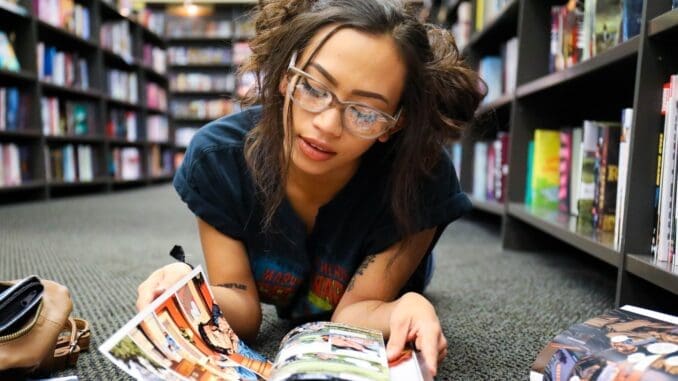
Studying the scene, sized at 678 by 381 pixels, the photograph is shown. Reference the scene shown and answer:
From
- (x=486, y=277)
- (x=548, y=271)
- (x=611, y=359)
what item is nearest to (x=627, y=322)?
(x=611, y=359)

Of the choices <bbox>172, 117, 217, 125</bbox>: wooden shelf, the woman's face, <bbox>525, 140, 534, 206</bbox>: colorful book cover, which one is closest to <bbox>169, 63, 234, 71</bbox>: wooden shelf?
<bbox>172, 117, 217, 125</bbox>: wooden shelf

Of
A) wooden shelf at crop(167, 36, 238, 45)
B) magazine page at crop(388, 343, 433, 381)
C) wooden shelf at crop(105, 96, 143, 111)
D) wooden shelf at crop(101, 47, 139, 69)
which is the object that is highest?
wooden shelf at crop(167, 36, 238, 45)

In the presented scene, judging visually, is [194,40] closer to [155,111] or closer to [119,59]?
[155,111]

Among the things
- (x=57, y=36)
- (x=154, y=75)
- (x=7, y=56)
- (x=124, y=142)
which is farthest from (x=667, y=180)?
(x=154, y=75)

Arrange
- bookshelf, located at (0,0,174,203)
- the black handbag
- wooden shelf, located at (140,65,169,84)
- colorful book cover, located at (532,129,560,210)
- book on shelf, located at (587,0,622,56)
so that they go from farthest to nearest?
1. wooden shelf, located at (140,65,169,84)
2. bookshelf, located at (0,0,174,203)
3. colorful book cover, located at (532,129,560,210)
4. book on shelf, located at (587,0,622,56)
5. the black handbag

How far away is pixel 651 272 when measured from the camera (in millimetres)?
830

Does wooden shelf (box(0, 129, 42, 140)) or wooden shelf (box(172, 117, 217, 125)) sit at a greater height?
wooden shelf (box(172, 117, 217, 125))

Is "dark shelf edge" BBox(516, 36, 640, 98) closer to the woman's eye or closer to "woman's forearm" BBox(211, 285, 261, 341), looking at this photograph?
the woman's eye

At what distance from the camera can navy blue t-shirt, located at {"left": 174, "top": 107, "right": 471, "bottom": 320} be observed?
0.81m

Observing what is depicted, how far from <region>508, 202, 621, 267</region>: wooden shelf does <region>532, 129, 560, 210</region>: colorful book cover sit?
0.07 metres

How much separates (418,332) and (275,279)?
30cm

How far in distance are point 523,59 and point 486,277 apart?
0.75 meters

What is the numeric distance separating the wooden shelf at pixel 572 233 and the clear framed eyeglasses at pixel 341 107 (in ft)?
1.75

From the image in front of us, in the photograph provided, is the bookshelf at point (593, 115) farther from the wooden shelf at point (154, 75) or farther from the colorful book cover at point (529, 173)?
the wooden shelf at point (154, 75)
